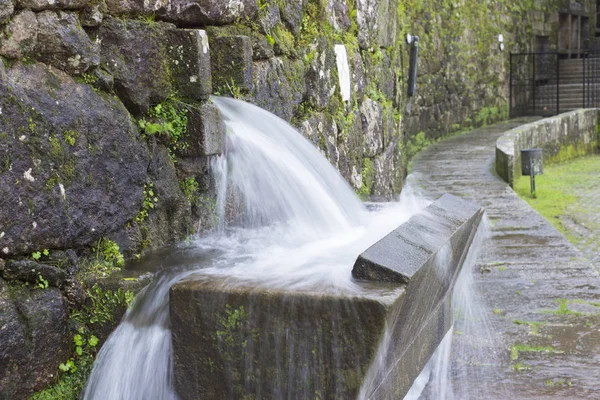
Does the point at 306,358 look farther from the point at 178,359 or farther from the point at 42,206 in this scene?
the point at 42,206

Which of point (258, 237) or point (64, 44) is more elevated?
point (64, 44)

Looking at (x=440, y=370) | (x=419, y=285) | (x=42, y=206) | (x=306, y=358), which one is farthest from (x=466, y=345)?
(x=42, y=206)

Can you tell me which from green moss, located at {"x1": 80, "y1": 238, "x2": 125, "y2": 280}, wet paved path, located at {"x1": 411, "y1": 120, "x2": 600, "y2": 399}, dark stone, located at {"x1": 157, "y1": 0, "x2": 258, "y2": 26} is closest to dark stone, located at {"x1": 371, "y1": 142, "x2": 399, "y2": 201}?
wet paved path, located at {"x1": 411, "y1": 120, "x2": 600, "y2": 399}

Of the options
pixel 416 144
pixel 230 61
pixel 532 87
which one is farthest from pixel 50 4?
pixel 532 87

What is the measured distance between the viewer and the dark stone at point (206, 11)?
9.36ft

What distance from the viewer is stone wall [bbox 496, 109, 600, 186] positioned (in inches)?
333

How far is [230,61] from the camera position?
10.3 feet

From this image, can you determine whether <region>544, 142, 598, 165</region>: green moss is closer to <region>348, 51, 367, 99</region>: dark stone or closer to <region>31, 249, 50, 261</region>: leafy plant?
<region>348, 51, 367, 99</region>: dark stone

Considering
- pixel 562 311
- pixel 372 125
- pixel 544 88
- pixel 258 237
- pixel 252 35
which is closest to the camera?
pixel 258 237

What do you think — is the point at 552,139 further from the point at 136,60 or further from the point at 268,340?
the point at 268,340

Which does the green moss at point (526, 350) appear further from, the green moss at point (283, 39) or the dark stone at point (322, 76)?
the dark stone at point (322, 76)

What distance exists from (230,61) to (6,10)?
45.8 inches

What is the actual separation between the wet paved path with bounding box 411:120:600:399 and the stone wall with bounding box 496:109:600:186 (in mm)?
2324

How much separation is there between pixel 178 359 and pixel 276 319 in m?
0.32
